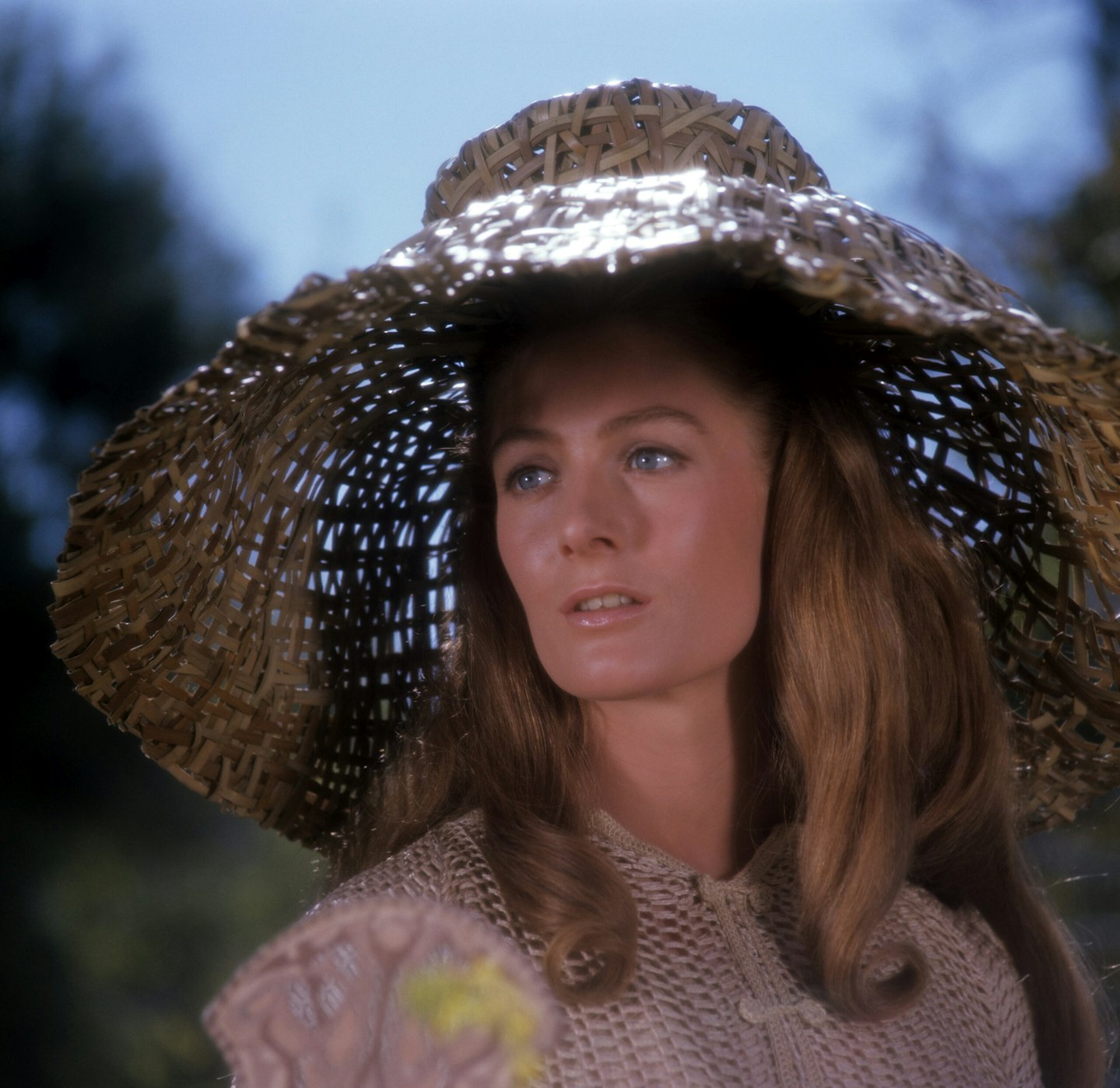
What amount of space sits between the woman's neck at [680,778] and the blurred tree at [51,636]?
1.78 metres

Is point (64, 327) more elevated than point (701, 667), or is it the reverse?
point (64, 327)

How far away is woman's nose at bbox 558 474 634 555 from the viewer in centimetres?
132

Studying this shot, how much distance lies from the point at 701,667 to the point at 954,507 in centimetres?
49

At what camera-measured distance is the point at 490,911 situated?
4.28 feet

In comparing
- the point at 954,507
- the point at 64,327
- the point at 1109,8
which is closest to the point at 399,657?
the point at 954,507

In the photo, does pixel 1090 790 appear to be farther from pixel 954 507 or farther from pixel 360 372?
pixel 360 372

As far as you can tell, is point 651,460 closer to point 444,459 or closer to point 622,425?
point 622,425

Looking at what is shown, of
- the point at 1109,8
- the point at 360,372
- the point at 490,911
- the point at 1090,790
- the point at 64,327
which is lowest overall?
the point at 490,911

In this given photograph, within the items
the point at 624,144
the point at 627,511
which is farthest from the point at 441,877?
the point at 624,144

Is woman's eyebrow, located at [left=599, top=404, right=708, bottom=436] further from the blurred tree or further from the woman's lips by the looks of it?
the blurred tree

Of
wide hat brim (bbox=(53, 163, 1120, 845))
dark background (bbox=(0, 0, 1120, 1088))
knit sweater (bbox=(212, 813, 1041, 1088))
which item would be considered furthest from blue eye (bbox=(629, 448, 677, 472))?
dark background (bbox=(0, 0, 1120, 1088))

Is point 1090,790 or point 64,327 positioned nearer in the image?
point 1090,790

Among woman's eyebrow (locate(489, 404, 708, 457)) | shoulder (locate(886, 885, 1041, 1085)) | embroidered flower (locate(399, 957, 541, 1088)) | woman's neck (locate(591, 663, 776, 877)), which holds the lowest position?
shoulder (locate(886, 885, 1041, 1085))

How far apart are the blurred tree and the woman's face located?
1815 mm
